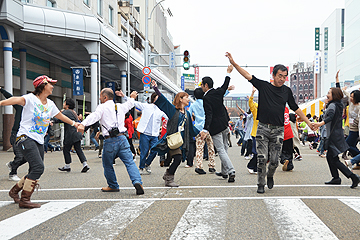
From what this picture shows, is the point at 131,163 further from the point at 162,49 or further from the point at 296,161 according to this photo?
the point at 162,49

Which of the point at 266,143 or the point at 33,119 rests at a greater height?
the point at 33,119

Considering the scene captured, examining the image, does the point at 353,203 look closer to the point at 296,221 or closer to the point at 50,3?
the point at 296,221

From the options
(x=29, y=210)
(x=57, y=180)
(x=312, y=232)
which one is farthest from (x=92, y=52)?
(x=312, y=232)

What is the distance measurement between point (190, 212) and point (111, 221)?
97 cm

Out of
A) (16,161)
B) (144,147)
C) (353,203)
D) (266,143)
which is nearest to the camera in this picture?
(353,203)

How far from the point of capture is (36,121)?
559 cm

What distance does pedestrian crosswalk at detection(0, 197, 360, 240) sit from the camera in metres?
4.02

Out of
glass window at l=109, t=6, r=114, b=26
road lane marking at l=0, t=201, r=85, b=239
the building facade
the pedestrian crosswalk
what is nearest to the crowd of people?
road lane marking at l=0, t=201, r=85, b=239

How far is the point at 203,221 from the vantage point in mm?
4508

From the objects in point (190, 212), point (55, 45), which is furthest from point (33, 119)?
point (55, 45)

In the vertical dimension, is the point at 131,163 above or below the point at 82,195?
above

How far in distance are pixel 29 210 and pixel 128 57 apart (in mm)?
22809

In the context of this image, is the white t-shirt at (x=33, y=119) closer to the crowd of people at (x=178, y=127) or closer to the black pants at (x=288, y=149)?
the crowd of people at (x=178, y=127)

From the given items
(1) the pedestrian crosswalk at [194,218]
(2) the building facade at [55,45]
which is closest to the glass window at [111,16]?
(2) the building facade at [55,45]
